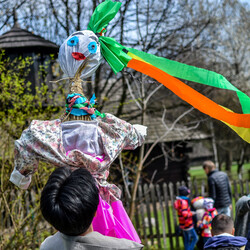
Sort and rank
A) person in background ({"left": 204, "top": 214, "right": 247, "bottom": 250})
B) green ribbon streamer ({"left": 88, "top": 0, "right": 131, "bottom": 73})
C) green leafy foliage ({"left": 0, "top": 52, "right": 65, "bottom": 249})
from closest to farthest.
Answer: green ribbon streamer ({"left": 88, "top": 0, "right": 131, "bottom": 73}), person in background ({"left": 204, "top": 214, "right": 247, "bottom": 250}), green leafy foliage ({"left": 0, "top": 52, "right": 65, "bottom": 249})

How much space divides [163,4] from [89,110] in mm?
5536

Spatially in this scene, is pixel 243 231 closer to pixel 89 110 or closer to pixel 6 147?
pixel 89 110

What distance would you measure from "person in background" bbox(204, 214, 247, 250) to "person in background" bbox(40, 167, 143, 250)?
123 centimetres

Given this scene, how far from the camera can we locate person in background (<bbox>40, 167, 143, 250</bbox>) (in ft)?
5.07

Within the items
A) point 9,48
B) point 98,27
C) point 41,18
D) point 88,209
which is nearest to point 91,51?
point 98,27

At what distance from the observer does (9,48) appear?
627 centimetres

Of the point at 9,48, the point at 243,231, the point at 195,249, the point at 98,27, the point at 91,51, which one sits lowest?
the point at 195,249

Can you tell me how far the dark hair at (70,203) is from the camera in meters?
1.54

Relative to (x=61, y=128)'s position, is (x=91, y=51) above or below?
A: above

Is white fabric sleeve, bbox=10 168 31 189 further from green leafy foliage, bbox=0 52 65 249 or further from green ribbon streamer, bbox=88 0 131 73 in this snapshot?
green leafy foliage, bbox=0 52 65 249

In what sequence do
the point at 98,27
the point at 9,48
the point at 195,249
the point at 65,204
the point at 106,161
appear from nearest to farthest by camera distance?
1. the point at 65,204
2. the point at 106,161
3. the point at 98,27
4. the point at 9,48
5. the point at 195,249

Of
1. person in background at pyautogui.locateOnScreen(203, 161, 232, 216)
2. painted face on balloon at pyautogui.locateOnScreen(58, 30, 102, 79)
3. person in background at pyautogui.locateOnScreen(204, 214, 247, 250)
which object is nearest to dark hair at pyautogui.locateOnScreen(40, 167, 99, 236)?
painted face on balloon at pyautogui.locateOnScreen(58, 30, 102, 79)

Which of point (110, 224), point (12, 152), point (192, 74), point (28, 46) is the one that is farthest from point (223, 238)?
point (28, 46)

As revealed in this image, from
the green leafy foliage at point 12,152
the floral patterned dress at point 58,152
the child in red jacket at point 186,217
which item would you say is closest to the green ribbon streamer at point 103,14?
the floral patterned dress at point 58,152
